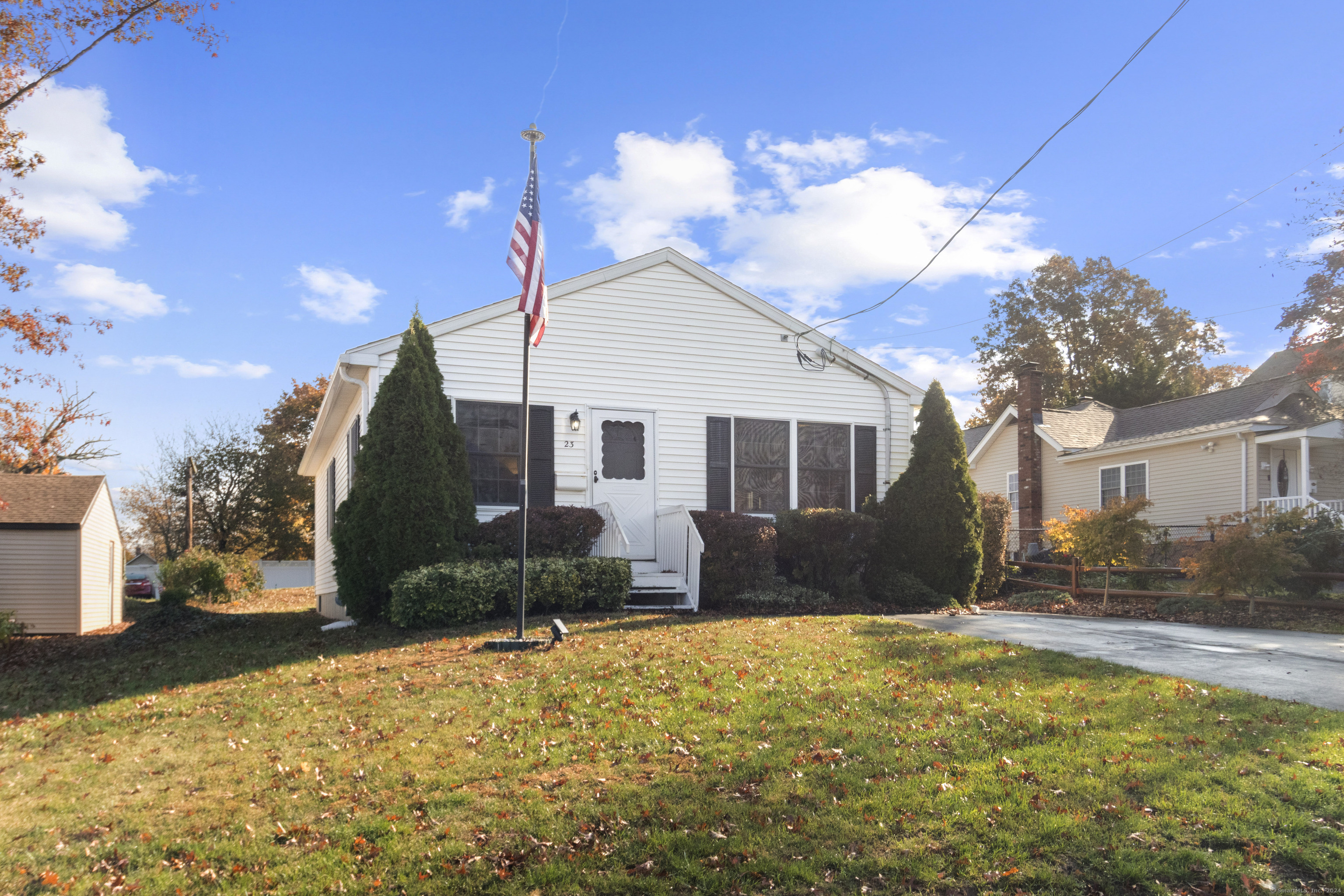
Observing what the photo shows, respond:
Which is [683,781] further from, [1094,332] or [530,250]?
[1094,332]

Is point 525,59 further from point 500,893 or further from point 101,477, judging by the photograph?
point 101,477

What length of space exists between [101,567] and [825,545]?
17.8m

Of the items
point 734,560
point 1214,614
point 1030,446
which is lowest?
point 1214,614

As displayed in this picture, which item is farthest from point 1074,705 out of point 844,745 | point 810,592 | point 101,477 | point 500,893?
point 101,477

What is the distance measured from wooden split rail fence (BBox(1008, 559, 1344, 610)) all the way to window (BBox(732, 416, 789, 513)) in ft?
20.1

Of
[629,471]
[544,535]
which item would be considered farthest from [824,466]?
[544,535]

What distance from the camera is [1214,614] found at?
1191 cm

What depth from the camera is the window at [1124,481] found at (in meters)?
21.1

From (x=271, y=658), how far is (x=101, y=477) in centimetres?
1467

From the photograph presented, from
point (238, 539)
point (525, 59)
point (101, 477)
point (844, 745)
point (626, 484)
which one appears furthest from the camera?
point (238, 539)

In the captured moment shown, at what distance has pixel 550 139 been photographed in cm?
900

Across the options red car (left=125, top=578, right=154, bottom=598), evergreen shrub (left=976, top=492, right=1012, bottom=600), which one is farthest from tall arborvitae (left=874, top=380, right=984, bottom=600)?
red car (left=125, top=578, right=154, bottom=598)

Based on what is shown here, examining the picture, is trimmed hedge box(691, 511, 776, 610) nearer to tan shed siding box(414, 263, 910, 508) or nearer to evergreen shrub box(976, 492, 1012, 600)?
tan shed siding box(414, 263, 910, 508)

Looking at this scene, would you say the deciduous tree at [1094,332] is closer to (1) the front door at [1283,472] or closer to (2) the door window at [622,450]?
(1) the front door at [1283,472]
